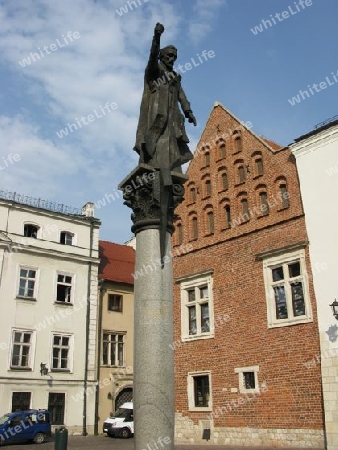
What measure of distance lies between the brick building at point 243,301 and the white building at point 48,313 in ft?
25.3

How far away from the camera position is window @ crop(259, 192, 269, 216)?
1833cm

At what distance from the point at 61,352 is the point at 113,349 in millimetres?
3603

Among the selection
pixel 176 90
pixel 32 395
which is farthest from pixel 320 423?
pixel 32 395

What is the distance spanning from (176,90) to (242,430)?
12625 millimetres

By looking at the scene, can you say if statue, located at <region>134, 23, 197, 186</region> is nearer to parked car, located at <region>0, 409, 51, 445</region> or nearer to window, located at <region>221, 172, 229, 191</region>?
window, located at <region>221, 172, 229, 191</region>

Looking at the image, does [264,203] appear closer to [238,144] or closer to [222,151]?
[238,144]

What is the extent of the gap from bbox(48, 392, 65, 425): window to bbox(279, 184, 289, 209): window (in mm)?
14686

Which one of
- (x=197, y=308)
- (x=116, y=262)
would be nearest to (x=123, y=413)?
(x=197, y=308)

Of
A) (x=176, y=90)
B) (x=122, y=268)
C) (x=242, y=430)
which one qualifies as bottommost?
(x=242, y=430)

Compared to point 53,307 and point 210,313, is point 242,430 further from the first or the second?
point 53,307

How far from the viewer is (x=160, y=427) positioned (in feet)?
21.4

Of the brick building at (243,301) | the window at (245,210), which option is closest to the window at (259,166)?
the brick building at (243,301)

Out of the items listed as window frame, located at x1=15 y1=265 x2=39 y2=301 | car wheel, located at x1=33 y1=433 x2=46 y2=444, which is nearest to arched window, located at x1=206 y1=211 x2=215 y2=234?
window frame, located at x1=15 y1=265 x2=39 y2=301

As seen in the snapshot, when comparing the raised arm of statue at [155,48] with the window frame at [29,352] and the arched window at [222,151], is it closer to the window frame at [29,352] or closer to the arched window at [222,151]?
the arched window at [222,151]
